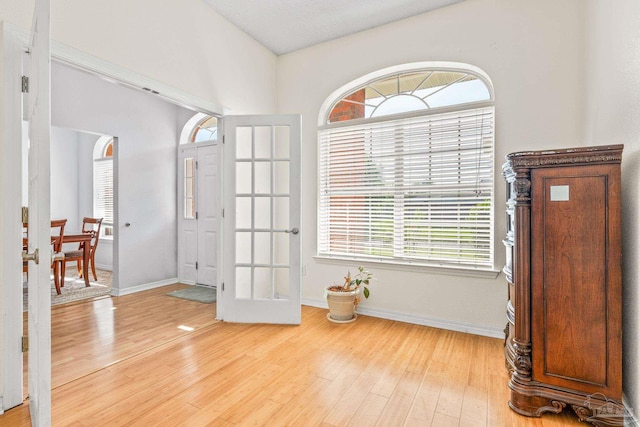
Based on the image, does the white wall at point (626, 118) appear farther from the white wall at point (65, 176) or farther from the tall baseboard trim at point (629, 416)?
the white wall at point (65, 176)

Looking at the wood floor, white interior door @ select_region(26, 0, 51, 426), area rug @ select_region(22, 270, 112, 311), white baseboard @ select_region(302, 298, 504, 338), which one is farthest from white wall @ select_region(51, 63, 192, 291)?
white interior door @ select_region(26, 0, 51, 426)

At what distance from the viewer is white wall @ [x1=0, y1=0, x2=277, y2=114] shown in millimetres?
2154

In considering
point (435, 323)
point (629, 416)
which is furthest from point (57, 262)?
point (629, 416)

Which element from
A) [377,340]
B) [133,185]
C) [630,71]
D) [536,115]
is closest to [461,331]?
[377,340]

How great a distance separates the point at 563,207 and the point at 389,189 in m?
1.76

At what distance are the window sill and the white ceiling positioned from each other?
2.45 m

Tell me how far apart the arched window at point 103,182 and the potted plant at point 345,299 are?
4711mm

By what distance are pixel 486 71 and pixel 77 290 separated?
5525 mm

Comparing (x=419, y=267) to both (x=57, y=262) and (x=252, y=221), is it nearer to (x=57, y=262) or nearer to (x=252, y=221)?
(x=252, y=221)

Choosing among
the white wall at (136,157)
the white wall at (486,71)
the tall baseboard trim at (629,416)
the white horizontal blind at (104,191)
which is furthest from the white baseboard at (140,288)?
the tall baseboard trim at (629,416)

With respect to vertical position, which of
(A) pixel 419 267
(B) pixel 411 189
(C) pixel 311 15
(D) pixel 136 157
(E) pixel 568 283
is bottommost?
(A) pixel 419 267

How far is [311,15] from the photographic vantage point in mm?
3258

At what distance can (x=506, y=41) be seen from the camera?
2.87m

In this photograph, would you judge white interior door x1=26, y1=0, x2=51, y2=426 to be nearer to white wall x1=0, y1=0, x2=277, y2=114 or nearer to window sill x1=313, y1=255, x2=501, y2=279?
white wall x1=0, y1=0, x2=277, y2=114
